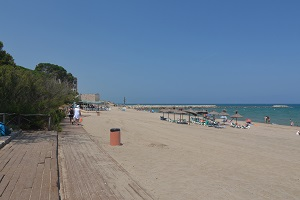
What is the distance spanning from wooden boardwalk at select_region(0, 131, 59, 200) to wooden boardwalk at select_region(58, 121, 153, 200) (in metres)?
0.33

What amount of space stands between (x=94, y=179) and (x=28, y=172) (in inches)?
49.5

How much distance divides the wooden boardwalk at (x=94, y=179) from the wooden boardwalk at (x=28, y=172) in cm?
33

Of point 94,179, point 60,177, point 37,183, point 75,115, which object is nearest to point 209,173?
point 94,179

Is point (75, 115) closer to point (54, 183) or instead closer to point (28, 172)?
point (28, 172)

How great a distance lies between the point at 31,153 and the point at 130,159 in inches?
111

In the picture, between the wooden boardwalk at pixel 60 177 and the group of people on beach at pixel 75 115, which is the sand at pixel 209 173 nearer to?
the wooden boardwalk at pixel 60 177

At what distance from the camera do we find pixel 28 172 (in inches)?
197

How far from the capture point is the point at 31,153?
22.4ft

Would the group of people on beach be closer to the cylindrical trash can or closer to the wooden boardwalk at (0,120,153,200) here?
the cylindrical trash can

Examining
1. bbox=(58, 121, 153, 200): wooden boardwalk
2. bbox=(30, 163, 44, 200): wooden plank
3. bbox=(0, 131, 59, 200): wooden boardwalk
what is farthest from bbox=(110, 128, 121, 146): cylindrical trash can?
bbox=(30, 163, 44, 200): wooden plank

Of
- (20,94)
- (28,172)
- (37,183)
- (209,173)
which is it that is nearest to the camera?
(37,183)

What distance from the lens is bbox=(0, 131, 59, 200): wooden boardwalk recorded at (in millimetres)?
3895

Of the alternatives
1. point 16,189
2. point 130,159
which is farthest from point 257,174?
point 16,189

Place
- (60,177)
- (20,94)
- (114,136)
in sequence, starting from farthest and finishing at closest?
(20,94) < (114,136) < (60,177)
